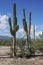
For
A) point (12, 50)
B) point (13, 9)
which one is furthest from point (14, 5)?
point (12, 50)

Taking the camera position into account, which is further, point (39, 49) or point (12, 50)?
point (39, 49)

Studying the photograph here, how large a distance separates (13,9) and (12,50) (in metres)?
4.26

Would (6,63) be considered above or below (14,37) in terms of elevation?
below

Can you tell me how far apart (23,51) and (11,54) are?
1.28 m

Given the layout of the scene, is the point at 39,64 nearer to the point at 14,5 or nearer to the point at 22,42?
the point at 22,42

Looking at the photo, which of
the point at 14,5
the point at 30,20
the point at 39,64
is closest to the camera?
the point at 39,64

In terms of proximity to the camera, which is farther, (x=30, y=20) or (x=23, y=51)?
(x=30, y=20)

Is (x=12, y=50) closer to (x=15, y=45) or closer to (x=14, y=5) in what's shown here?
(x=15, y=45)

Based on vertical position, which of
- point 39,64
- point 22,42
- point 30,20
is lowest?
point 39,64

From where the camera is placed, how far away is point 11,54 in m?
21.2

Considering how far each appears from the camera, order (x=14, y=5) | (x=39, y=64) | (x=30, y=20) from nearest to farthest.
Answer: (x=39, y=64) < (x=14, y=5) < (x=30, y=20)

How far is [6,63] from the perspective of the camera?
17109 mm

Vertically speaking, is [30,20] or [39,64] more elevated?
[30,20]

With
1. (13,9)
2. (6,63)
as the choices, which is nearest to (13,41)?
(13,9)
